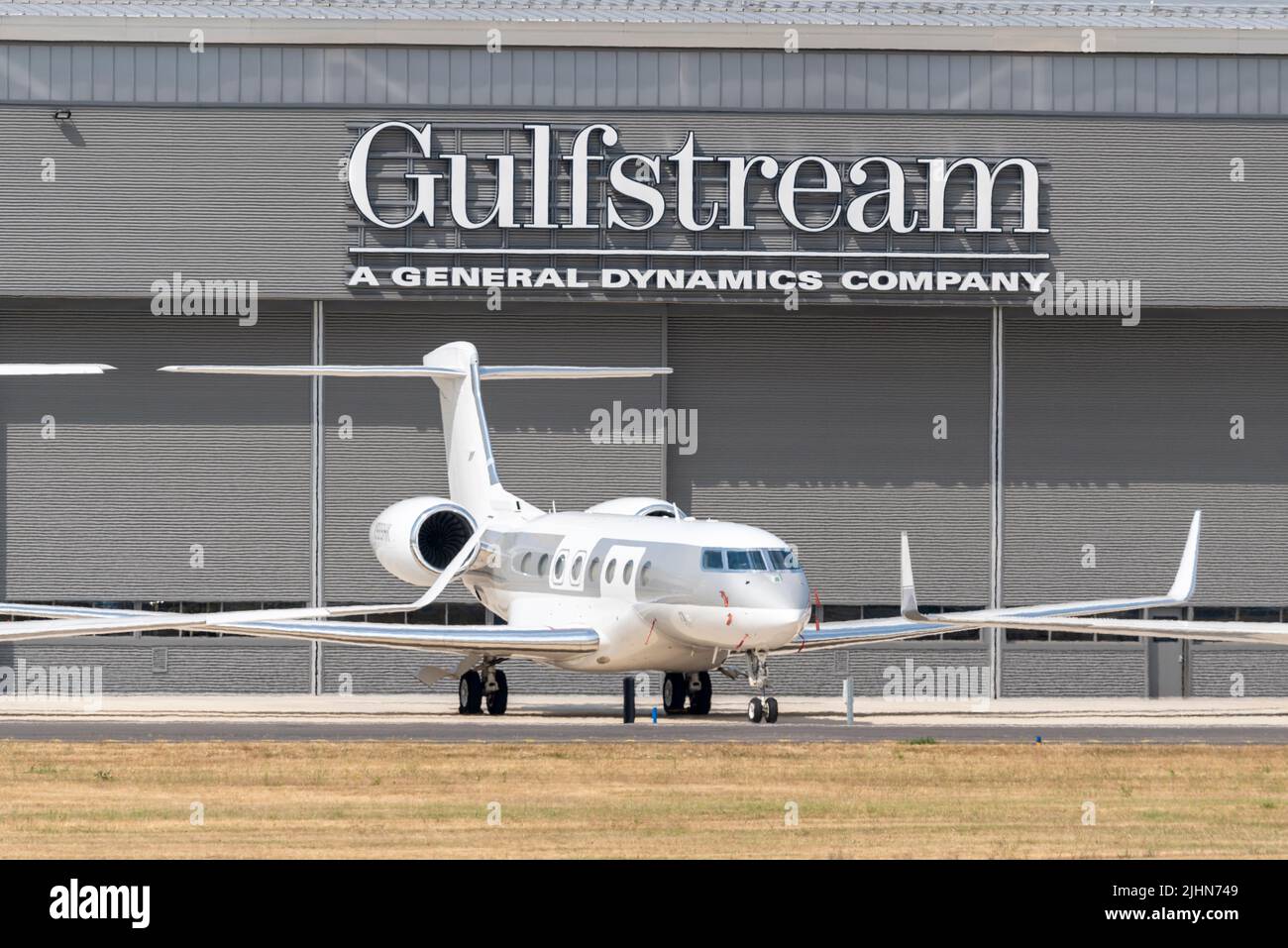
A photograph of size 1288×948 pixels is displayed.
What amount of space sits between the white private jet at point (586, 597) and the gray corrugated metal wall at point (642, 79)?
7056 millimetres

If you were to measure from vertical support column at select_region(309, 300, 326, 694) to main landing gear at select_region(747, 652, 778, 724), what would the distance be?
13.7m

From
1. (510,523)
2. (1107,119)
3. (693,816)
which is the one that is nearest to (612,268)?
(510,523)

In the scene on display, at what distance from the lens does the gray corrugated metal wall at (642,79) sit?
4469cm

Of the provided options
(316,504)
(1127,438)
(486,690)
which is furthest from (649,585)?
(1127,438)

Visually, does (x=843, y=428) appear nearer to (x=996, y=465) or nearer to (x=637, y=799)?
(x=996, y=465)

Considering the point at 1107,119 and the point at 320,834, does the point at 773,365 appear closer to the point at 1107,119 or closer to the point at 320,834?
the point at 1107,119

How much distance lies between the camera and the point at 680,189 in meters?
44.6

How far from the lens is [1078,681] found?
151ft

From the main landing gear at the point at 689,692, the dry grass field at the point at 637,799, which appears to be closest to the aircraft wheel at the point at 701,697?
the main landing gear at the point at 689,692

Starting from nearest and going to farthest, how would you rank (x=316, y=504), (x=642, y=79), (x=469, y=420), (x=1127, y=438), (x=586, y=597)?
(x=586, y=597)
(x=469, y=420)
(x=642, y=79)
(x=316, y=504)
(x=1127, y=438)

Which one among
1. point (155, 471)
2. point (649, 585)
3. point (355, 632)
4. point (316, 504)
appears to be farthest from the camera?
point (155, 471)

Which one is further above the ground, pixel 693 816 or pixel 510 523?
pixel 510 523

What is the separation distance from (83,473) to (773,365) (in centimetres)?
1464

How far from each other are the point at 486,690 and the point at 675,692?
3.31m
